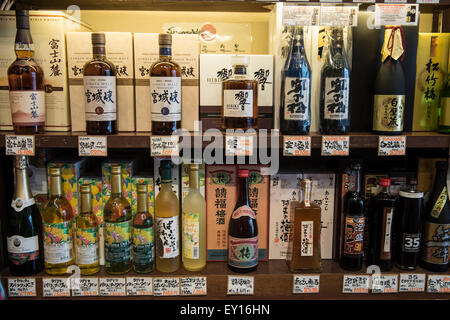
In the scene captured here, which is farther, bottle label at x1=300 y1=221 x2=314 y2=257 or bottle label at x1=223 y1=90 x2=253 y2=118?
bottle label at x1=300 y1=221 x2=314 y2=257

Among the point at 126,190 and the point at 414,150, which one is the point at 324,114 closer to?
the point at 414,150

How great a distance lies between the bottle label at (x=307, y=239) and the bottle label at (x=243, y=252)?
168mm

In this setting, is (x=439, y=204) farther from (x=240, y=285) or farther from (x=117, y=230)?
(x=117, y=230)

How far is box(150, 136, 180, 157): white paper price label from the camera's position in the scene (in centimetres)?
112

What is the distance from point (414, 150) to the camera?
56.6 inches

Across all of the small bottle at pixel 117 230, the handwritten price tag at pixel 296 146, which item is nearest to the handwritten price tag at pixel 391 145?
the handwritten price tag at pixel 296 146

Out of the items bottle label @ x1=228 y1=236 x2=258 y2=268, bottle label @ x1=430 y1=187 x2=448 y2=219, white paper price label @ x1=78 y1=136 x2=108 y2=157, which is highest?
white paper price label @ x1=78 y1=136 x2=108 y2=157

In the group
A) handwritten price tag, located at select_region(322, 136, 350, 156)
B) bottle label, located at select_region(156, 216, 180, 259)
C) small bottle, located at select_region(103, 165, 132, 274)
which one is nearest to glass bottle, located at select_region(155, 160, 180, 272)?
bottle label, located at select_region(156, 216, 180, 259)

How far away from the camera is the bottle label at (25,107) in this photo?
1137 millimetres

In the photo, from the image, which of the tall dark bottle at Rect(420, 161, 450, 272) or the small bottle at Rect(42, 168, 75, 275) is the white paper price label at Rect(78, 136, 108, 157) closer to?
the small bottle at Rect(42, 168, 75, 275)

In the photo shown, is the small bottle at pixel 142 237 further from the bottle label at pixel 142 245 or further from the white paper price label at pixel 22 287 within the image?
the white paper price label at pixel 22 287

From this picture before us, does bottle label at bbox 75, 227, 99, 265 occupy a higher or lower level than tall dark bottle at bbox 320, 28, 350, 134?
lower

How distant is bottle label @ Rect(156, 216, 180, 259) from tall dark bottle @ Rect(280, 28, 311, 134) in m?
0.48

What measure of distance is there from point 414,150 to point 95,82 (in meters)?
1.20
